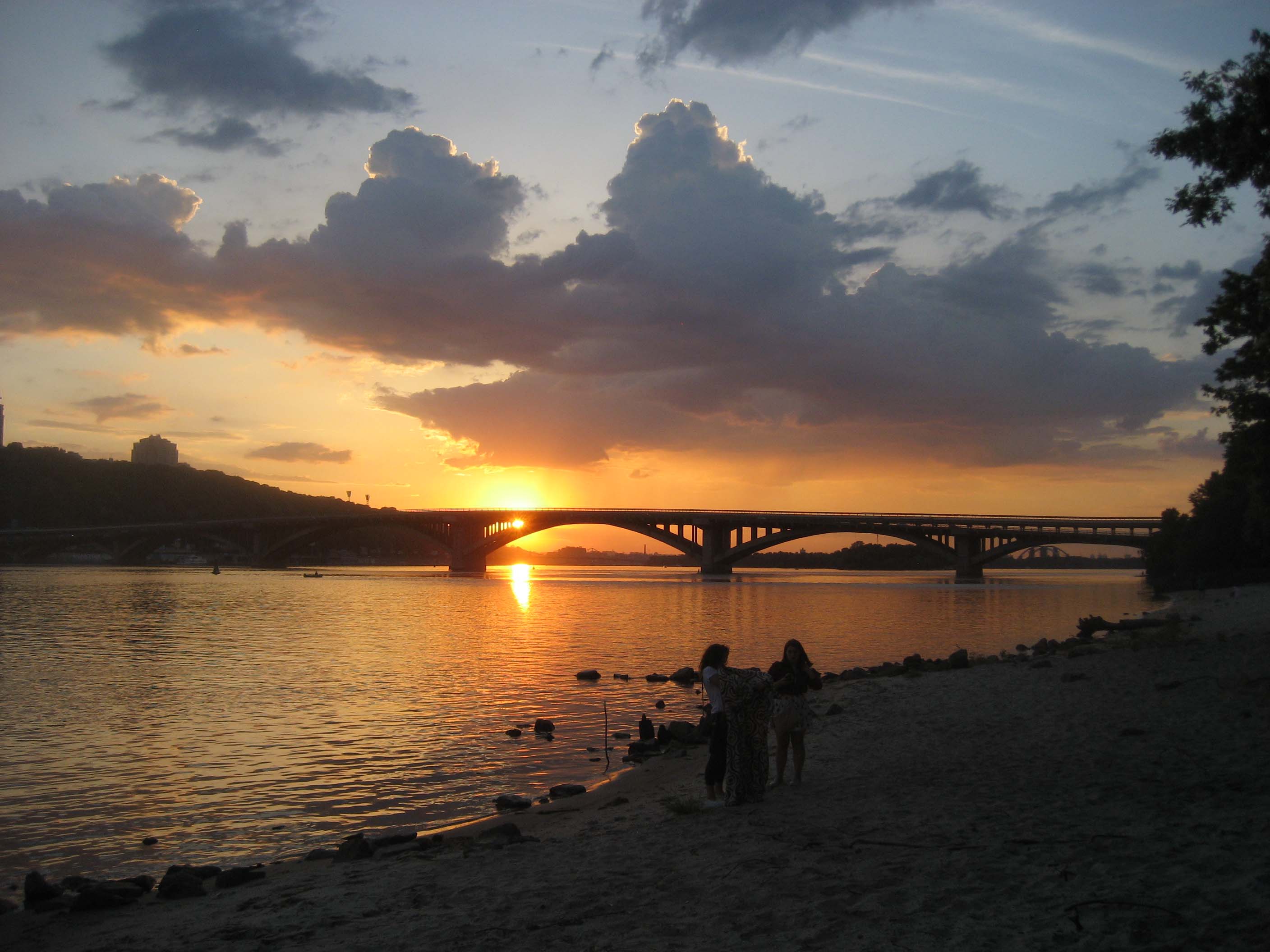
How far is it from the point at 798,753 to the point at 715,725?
1556 mm

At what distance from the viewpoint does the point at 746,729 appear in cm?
1077

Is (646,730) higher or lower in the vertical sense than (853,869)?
lower

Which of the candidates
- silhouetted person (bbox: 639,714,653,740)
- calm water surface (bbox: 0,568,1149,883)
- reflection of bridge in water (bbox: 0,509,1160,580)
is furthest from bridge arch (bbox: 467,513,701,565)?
silhouetted person (bbox: 639,714,653,740)

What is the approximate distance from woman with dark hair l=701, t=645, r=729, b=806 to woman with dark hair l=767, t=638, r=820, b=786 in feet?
2.23

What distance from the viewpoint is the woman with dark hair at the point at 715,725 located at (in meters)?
10.8

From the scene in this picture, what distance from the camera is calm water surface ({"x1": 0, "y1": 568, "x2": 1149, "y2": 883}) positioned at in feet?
43.4

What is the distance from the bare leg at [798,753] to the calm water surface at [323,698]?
472 cm

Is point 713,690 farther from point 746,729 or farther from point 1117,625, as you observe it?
point 1117,625

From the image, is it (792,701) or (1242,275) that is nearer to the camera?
(792,701)

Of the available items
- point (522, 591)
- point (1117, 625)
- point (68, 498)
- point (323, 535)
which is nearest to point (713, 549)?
point (522, 591)

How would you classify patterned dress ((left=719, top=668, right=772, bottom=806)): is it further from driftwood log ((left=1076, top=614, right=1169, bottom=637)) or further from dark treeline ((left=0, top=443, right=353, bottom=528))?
dark treeline ((left=0, top=443, right=353, bottom=528))

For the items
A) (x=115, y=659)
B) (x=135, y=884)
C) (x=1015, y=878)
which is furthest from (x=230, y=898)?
(x=115, y=659)

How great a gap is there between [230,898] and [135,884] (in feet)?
4.75

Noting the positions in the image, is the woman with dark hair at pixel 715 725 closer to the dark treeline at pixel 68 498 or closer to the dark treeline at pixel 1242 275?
the dark treeline at pixel 1242 275
